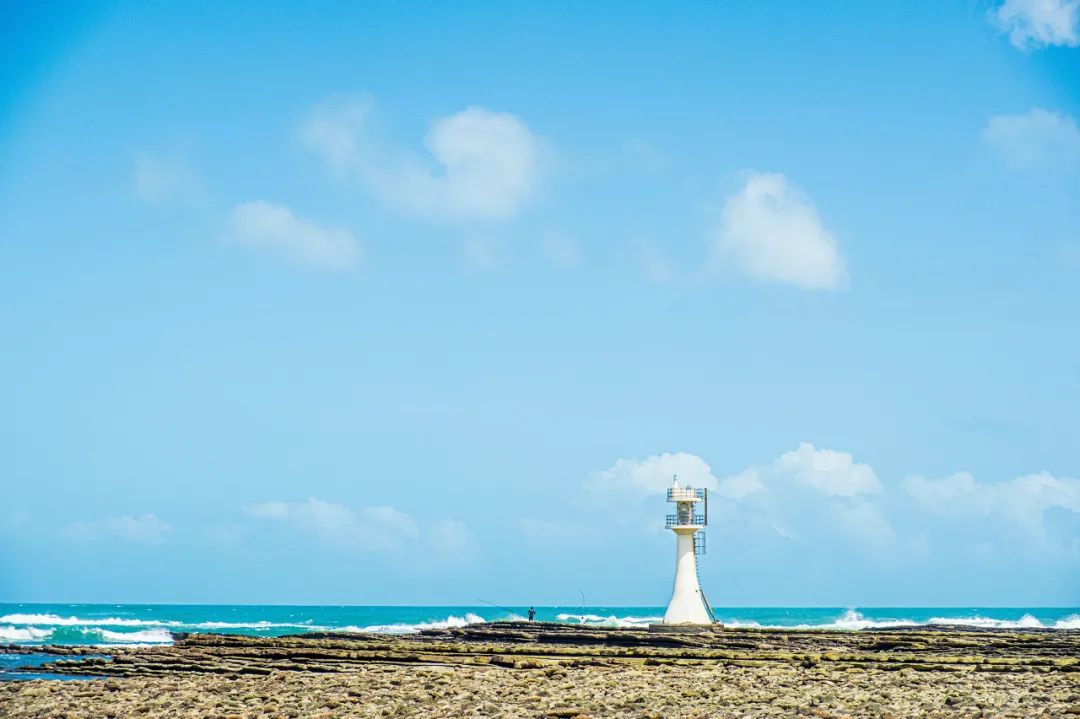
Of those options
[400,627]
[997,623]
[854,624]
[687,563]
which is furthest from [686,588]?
[854,624]

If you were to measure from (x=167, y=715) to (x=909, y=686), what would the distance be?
1101 centimetres

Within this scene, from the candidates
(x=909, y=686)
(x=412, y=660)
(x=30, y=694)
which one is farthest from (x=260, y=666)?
(x=909, y=686)

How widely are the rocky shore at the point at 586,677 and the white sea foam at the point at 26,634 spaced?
2305 cm

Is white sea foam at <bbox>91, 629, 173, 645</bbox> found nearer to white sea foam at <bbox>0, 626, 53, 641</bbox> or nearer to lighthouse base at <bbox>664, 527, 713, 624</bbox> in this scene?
white sea foam at <bbox>0, 626, 53, 641</bbox>

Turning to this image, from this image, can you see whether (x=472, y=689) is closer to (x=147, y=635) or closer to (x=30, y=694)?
(x=30, y=694)

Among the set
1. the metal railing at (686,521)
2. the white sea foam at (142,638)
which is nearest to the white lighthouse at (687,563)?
the metal railing at (686,521)

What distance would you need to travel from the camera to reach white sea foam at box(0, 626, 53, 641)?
51.8 m

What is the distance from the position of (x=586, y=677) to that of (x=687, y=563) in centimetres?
1304

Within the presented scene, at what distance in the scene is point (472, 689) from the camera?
18.8 m

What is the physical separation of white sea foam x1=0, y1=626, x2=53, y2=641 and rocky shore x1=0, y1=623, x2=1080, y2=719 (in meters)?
23.0

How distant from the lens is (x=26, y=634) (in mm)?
55094

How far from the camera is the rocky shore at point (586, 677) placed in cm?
1658

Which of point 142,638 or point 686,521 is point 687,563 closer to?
point 686,521

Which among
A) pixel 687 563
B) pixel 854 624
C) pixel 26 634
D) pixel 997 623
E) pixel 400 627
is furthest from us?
pixel 854 624
